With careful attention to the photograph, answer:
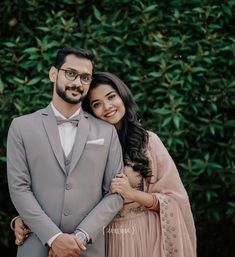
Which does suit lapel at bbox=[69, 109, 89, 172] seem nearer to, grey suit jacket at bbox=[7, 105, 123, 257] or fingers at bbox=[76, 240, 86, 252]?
grey suit jacket at bbox=[7, 105, 123, 257]

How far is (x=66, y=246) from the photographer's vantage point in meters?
3.27

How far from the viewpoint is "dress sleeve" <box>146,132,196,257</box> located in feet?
12.1

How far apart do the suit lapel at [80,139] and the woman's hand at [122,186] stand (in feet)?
0.79

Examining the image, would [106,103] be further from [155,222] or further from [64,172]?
[155,222]

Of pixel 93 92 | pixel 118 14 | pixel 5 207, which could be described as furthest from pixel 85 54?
pixel 5 207

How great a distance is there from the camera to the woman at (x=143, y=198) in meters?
3.67

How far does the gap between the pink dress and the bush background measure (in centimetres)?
86

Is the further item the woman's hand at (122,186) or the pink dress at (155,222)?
the pink dress at (155,222)

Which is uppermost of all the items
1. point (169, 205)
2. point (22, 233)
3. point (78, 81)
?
point (78, 81)

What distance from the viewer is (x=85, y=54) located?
3475mm

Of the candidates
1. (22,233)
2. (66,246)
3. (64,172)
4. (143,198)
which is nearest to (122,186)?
(143,198)

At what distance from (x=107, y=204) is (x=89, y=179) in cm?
16

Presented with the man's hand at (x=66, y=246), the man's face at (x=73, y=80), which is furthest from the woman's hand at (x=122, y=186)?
the man's face at (x=73, y=80)

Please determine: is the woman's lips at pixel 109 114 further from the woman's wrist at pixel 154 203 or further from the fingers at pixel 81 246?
the fingers at pixel 81 246
